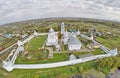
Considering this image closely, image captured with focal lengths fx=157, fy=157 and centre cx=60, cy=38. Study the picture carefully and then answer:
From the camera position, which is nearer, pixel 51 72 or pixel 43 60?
pixel 51 72

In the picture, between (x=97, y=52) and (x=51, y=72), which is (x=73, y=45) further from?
(x=51, y=72)

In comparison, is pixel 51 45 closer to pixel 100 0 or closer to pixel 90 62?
pixel 90 62

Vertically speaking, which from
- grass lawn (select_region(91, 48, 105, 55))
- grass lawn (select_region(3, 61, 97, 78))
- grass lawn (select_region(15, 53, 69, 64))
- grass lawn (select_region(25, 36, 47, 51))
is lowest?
grass lawn (select_region(3, 61, 97, 78))

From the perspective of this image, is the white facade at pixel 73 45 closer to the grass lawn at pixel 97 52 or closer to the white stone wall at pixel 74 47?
the white stone wall at pixel 74 47

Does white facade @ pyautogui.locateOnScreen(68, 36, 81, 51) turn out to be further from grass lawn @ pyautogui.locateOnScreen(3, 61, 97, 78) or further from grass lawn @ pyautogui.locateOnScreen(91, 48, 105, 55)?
grass lawn @ pyautogui.locateOnScreen(3, 61, 97, 78)

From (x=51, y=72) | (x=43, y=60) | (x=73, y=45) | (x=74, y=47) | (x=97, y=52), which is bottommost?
(x=51, y=72)

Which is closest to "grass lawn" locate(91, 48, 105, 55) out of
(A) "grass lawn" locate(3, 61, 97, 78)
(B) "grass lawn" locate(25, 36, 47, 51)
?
(A) "grass lawn" locate(3, 61, 97, 78)

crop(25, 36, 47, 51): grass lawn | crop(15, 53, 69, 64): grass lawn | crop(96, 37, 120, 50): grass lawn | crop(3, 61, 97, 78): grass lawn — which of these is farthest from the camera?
crop(96, 37, 120, 50): grass lawn

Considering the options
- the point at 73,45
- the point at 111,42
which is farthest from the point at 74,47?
the point at 111,42

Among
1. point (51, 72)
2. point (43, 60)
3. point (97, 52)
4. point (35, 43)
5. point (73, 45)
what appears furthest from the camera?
point (35, 43)
